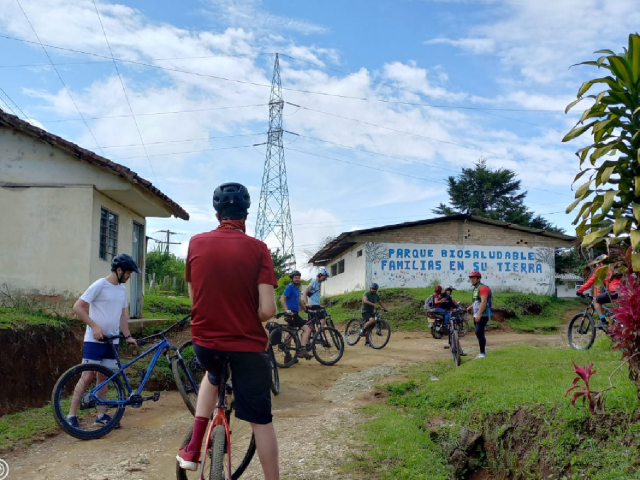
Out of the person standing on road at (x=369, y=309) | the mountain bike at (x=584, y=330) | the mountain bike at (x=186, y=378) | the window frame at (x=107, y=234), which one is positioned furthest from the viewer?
the person standing on road at (x=369, y=309)

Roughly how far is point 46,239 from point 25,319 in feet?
8.25

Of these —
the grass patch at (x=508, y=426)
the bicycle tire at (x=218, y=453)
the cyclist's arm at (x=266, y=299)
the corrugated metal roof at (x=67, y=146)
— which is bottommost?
the grass patch at (x=508, y=426)

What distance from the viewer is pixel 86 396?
235 inches

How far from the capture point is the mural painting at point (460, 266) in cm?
2598

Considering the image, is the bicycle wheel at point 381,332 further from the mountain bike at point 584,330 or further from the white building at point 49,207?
the white building at point 49,207

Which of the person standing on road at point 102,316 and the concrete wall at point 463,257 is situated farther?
the concrete wall at point 463,257

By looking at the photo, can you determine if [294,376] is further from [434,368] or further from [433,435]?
[433,435]

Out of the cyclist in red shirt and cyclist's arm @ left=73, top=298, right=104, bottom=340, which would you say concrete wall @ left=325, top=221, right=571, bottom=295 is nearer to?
cyclist's arm @ left=73, top=298, right=104, bottom=340

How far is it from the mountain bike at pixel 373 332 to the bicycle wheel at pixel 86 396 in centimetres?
853

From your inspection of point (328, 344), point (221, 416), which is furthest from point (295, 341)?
point (221, 416)

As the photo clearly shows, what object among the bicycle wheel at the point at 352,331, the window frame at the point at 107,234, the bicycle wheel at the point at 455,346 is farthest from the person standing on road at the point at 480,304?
the window frame at the point at 107,234

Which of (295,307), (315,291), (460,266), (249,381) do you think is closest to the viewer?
(249,381)

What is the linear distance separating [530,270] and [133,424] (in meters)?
23.7

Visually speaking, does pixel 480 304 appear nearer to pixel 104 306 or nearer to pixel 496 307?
pixel 104 306
